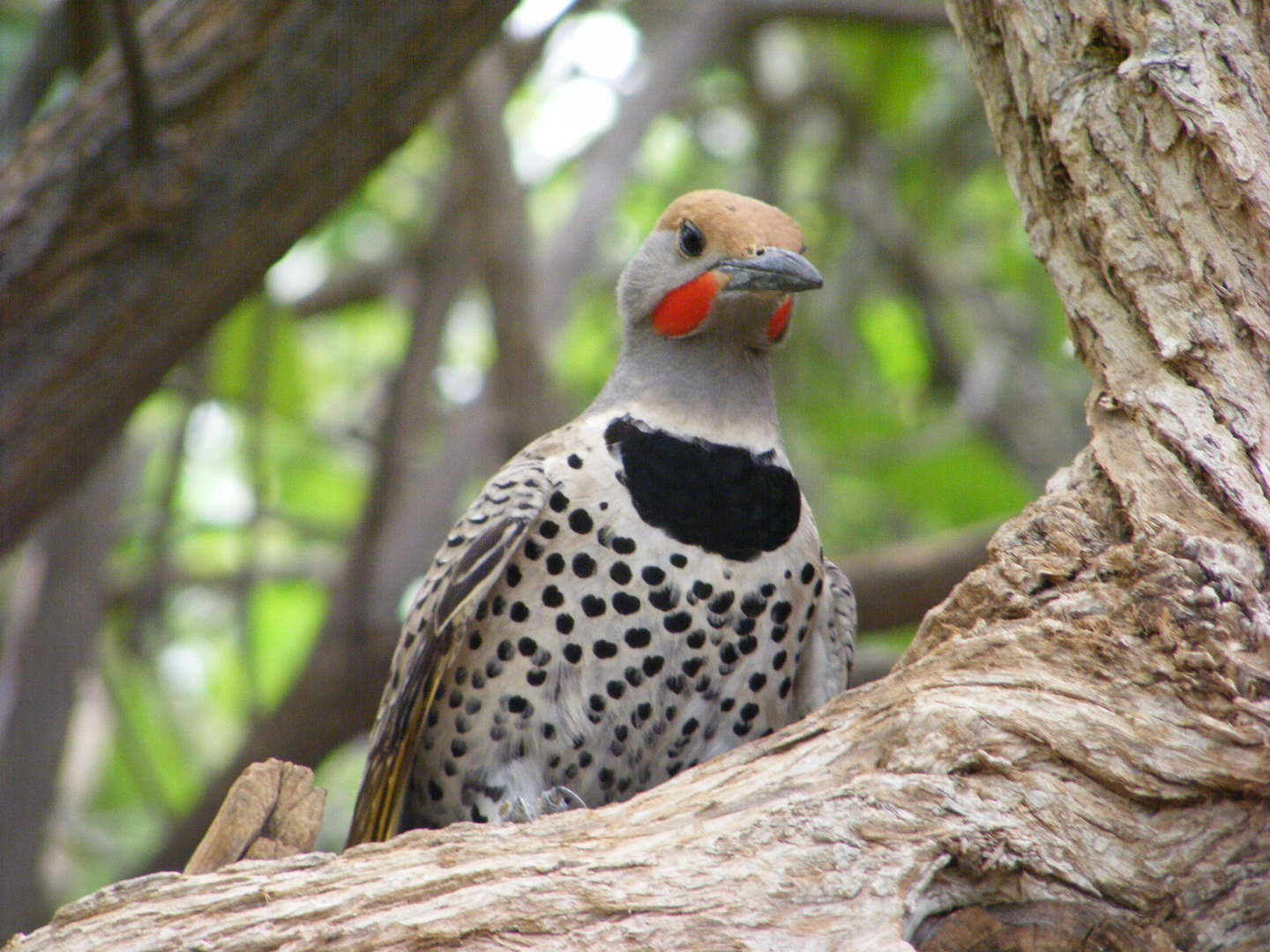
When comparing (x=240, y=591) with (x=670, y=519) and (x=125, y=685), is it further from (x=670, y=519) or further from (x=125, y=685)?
(x=670, y=519)

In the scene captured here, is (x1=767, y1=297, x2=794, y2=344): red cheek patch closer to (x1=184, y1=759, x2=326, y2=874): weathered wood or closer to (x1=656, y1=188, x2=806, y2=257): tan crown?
(x1=656, y1=188, x2=806, y2=257): tan crown

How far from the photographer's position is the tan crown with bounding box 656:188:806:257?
10.9 feet

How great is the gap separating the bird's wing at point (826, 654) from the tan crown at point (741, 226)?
2.56 feet

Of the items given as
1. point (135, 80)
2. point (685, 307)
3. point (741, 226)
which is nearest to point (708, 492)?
point (685, 307)

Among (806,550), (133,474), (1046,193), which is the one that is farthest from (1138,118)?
(133,474)

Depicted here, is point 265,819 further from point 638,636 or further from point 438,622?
point 638,636

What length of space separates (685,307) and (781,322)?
230 mm

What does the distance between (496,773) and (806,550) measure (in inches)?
33.5

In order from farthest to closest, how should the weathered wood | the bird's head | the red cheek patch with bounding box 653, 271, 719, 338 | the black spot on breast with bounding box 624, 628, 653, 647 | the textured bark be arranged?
the textured bark, the red cheek patch with bounding box 653, 271, 719, 338, the bird's head, the black spot on breast with bounding box 624, 628, 653, 647, the weathered wood

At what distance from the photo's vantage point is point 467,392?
780 centimetres

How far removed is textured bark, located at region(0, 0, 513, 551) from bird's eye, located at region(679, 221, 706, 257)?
0.69 m

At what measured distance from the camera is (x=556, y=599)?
10.5 feet

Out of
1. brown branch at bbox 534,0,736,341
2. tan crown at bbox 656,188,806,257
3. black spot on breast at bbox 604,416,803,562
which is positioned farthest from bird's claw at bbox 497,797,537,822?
brown branch at bbox 534,0,736,341

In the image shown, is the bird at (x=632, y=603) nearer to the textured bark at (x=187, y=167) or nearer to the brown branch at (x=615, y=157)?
the textured bark at (x=187, y=167)
